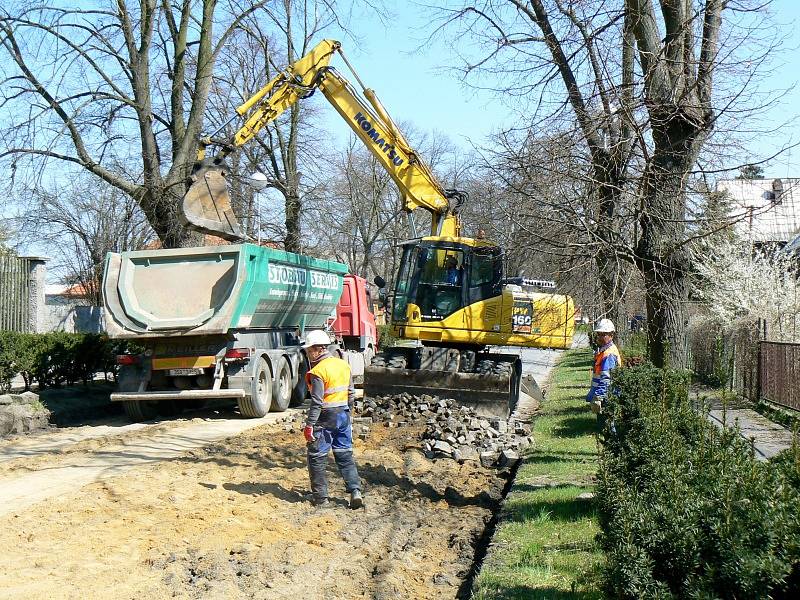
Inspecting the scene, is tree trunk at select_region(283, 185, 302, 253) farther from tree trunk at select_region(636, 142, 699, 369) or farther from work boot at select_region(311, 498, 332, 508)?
work boot at select_region(311, 498, 332, 508)

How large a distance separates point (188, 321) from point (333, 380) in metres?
6.44

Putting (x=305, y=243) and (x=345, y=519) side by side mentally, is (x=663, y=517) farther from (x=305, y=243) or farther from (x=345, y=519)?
(x=305, y=243)

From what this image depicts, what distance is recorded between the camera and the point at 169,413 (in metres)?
16.8

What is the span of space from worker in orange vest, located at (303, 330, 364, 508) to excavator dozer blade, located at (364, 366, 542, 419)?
267 inches

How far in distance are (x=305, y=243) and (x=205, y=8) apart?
45.0 ft

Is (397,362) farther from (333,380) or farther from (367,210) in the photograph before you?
(367,210)

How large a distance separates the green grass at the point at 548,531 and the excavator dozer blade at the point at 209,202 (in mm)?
6871

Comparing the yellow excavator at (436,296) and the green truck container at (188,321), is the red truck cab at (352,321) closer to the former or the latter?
the yellow excavator at (436,296)

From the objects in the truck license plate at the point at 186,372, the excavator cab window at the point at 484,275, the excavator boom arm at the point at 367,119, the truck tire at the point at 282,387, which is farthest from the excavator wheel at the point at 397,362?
the truck license plate at the point at 186,372

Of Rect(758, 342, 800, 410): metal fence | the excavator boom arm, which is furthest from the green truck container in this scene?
Rect(758, 342, 800, 410): metal fence

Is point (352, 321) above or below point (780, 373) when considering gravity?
above

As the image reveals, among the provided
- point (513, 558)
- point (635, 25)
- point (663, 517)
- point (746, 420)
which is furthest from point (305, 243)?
point (663, 517)

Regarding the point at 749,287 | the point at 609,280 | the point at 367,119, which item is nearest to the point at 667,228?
the point at 609,280

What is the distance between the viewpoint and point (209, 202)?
15805 millimetres
